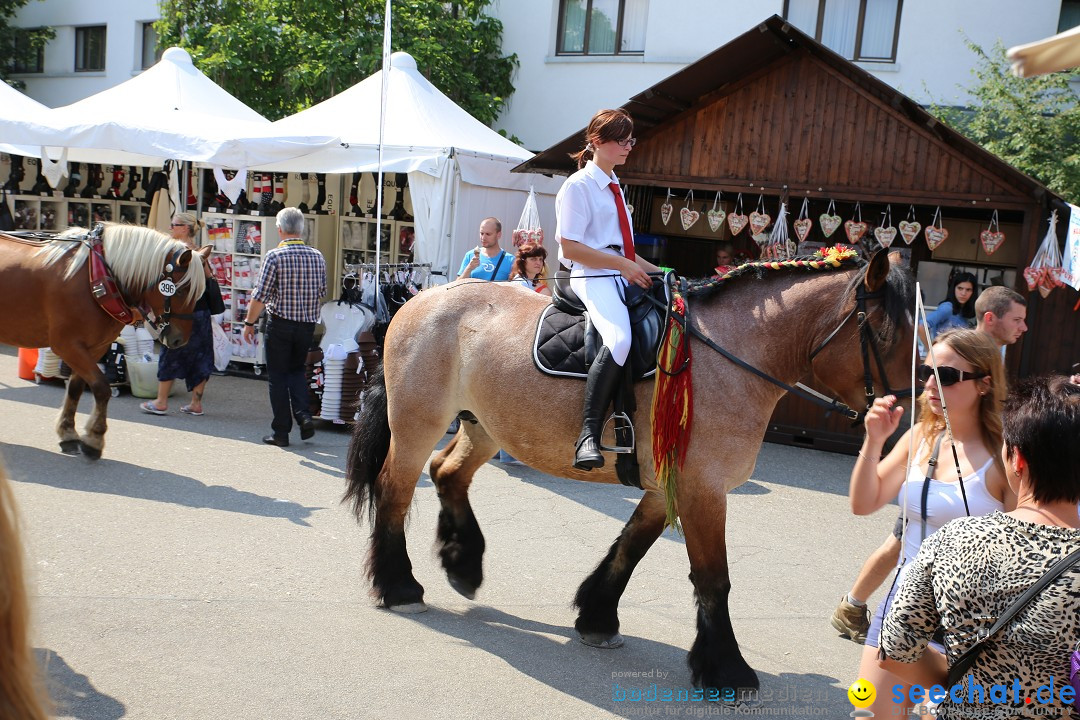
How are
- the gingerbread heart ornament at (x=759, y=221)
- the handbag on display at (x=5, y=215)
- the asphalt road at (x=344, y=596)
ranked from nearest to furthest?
the asphalt road at (x=344, y=596) < the gingerbread heart ornament at (x=759, y=221) < the handbag on display at (x=5, y=215)

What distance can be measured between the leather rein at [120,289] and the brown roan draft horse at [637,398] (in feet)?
10.1

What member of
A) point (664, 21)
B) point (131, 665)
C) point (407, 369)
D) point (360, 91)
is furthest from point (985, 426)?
point (664, 21)

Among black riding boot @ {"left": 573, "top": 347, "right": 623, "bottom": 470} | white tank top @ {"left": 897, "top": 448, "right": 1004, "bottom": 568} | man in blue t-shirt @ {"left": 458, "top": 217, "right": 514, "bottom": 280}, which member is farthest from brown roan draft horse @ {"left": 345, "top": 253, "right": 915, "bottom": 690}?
man in blue t-shirt @ {"left": 458, "top": 217, "right": 514, "bottom": 280}

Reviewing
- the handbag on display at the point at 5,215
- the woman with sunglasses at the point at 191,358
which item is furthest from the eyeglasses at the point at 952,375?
the handbag on display at the point at 5,215

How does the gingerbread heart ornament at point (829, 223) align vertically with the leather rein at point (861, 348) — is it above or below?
above

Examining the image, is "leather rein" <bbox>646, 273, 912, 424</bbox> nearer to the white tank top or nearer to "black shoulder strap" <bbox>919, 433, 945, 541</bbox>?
"black shoulder strap" <bbox>919, 433, 945, 541</bbox>

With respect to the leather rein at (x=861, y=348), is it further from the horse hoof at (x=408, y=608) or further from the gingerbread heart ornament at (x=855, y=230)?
the gingerbread heart ornament at (x=855, y=230)

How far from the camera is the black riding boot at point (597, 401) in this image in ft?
14.3

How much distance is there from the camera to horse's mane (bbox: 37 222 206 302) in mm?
7734

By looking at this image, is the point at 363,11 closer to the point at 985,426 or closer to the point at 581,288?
the point at 581,288

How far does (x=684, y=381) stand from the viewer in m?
4.30

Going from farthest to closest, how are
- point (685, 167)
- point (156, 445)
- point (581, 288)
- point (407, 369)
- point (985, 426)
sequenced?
point (685, 167), point (156, 445), point (407, 369), point (581, 288), point (985, 426)

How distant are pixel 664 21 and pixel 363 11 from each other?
17.3 feet

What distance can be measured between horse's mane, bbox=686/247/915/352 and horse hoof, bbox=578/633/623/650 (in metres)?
1.74
